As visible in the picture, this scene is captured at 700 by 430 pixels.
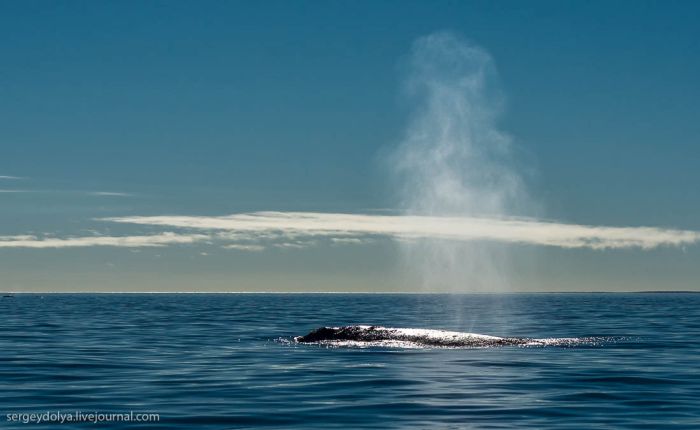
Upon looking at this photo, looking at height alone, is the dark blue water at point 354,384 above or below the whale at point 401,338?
below

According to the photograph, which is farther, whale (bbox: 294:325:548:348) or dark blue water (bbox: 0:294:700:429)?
whale (bbox: 294:325:548:348)

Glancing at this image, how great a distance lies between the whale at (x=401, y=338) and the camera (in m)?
46.7

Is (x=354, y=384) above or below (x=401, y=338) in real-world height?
below

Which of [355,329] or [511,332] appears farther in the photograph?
[511,332]

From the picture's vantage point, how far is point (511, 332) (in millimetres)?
63031

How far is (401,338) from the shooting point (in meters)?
47.9

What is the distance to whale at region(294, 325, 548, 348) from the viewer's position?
46688mm

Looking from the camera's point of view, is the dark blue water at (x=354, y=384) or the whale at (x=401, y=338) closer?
the dark blue water at (x=354, y=384)

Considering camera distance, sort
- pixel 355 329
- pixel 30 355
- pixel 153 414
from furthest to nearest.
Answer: pixel 355 329 → pixel 30 355 → pixel 153 414

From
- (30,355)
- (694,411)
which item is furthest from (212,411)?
(30,355)

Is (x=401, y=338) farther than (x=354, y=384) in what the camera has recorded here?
Yes

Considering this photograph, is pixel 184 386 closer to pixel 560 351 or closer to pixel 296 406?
pixel 296 406

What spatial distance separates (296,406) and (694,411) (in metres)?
10.3

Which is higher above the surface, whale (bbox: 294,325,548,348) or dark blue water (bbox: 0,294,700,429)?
whale (bbox: 294,325,548,348)
